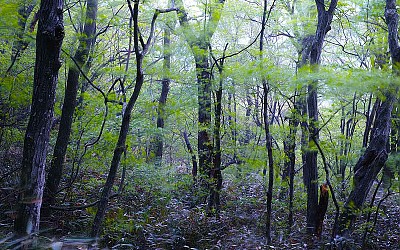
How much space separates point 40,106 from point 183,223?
15.0ft

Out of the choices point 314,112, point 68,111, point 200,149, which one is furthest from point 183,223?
point 314,112

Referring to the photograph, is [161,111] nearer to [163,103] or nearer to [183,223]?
[163,103]

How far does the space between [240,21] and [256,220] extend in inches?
367

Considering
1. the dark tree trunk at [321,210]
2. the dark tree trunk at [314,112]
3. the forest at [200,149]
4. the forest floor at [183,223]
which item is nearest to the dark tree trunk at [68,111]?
the forest at [200,149]

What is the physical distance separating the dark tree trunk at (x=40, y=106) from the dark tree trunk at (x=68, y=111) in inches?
119

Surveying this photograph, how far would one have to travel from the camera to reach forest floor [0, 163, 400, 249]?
637 cm

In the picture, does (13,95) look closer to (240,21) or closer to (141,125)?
(141,125)

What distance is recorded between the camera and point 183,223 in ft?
24.1

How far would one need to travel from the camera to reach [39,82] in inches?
144

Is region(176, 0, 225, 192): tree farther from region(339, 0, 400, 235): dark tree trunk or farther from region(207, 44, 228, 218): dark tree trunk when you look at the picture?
region(339, 0, 400, 235): dark tree trunk

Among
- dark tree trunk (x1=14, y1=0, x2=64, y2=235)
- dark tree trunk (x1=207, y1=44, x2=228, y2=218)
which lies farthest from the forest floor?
dark tree trunk (x1=14, y1=0, x2=64, y2=235)

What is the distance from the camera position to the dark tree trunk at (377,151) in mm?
6160

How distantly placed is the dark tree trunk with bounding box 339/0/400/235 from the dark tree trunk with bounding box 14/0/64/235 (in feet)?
17.7

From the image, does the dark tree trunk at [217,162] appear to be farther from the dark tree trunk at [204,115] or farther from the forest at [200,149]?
the dark tree trunk at [204,115]
